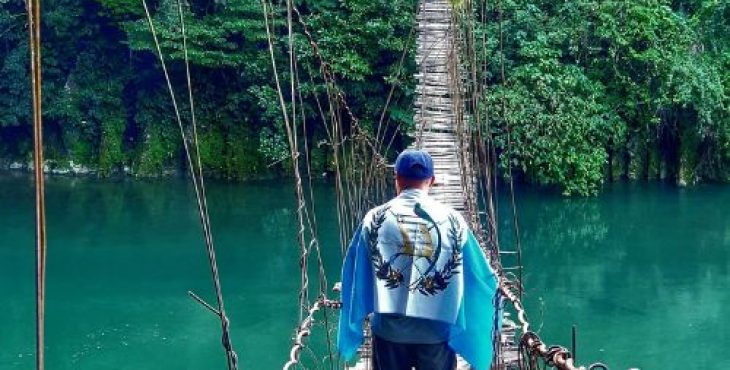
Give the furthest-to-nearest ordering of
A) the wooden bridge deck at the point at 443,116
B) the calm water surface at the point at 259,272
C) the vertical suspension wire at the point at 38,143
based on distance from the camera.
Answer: the calm water surface at the point at 259,272 < the wooden bridge deck at the point at 443,116 < the vertical suspension wire at the point at 38,143

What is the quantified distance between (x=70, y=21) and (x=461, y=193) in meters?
6.98

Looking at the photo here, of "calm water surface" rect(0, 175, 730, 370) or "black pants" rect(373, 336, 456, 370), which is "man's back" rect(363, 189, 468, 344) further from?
"calm water surface" rect(0, 175, 730, 370)

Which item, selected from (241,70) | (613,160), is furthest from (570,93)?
(241,70)

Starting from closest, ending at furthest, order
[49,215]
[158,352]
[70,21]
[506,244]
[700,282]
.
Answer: [158,352] < [700,282] < [506,244] < [49,215] < [70,21]

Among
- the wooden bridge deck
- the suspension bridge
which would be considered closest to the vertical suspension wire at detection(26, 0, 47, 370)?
the suspension bridge

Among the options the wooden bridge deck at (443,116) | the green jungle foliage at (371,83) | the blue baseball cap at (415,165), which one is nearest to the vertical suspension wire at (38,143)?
the blue baseball cap at (415,165)

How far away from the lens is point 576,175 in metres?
7.97

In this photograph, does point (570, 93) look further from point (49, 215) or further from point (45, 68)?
point (45, 68)

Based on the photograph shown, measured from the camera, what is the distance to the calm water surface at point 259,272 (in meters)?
5.06

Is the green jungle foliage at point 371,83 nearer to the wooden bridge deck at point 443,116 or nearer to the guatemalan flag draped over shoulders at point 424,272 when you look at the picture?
the wooden bridge deck at point 443,116

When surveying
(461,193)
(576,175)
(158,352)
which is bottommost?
(158,352)

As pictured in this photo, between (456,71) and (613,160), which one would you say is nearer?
(456,71)

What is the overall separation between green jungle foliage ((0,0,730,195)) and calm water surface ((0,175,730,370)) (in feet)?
1.27

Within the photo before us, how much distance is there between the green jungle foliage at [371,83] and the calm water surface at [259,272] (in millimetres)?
389
